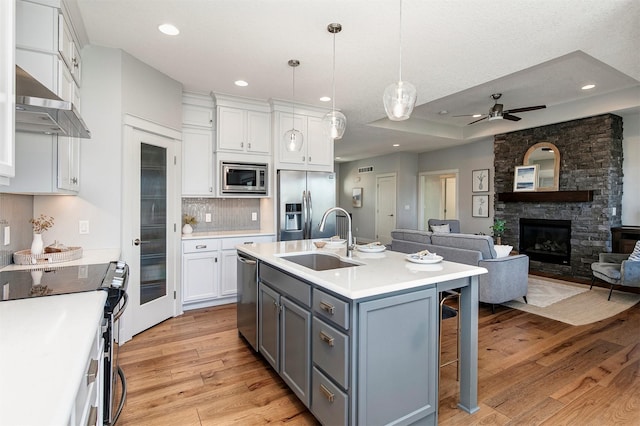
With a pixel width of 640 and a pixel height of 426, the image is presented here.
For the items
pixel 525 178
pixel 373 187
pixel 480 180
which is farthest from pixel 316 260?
pixel 373 187

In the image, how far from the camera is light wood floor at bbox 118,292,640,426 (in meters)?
2.02

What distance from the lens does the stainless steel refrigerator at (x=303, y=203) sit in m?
4.41

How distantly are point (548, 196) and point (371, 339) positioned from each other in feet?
19.2

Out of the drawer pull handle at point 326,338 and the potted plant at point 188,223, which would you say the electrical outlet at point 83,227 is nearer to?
the potted plant at point 188,223

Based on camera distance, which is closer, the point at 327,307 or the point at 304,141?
the point at 327,307

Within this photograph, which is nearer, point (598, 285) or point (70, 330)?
point (70, 330)

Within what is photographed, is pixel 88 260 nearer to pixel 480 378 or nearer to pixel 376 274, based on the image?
pixel 376 274

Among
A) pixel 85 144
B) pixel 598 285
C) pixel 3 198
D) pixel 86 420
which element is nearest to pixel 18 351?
pixel 86 420

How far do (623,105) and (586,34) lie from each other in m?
3.31

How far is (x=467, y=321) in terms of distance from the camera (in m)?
2.01

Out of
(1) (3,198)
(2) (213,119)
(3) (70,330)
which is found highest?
(2) (213,119)

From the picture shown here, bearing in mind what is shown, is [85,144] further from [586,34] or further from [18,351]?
[586,34]

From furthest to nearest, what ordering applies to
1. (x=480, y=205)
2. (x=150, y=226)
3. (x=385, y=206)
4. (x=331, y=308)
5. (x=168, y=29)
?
(x=385, y=206), (x=480, y=205), (x=150, y=226), (x=168, y=29), (x=331, y=308)

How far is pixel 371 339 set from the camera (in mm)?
1610
